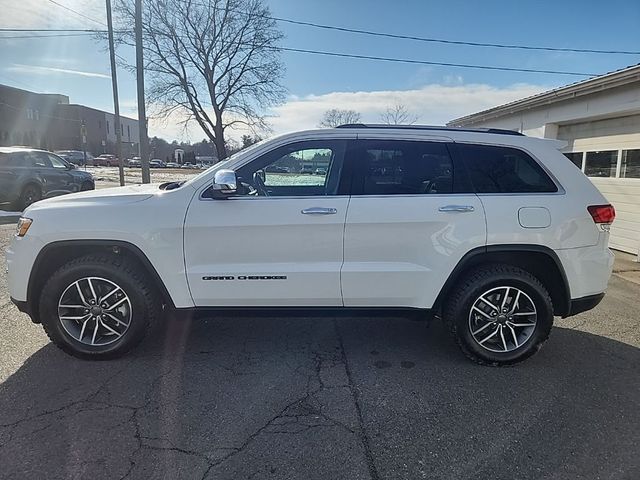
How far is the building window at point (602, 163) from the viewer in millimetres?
7946

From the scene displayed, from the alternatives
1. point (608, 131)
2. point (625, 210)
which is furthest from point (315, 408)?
point (608, 131)

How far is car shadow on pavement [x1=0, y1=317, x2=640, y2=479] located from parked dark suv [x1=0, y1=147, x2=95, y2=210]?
9783mm

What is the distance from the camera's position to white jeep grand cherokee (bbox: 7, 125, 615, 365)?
10.4 ft

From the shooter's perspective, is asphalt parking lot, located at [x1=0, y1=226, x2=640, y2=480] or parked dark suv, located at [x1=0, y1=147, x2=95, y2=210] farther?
parked dark suv, located at [x1=0, y1=147, x2=95, y2=210]

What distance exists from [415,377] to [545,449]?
0.99 meters

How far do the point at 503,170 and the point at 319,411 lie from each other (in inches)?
92.0

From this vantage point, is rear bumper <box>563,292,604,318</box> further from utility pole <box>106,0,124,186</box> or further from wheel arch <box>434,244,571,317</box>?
utility pole <box>106,0,124,186</box>

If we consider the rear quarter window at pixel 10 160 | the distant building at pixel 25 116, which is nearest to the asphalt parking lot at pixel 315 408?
the rear quarter window at pixel 10 160

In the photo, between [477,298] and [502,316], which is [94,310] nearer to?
[477,298]

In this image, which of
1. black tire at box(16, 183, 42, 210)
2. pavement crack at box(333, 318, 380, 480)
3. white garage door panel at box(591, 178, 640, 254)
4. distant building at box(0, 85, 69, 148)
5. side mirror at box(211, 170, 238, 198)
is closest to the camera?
pavement crack at box(333, 318, 380, 480)

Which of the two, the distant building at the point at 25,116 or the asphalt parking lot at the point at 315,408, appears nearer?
the asphalt parking lot at the point at 315,408

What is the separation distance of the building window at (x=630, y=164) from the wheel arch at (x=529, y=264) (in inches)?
224

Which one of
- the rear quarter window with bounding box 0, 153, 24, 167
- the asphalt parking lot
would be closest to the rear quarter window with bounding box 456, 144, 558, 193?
the asphalt parking lot

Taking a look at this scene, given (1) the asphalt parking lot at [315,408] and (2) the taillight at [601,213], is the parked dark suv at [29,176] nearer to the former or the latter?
(1) the asphalt parking lot at [315,408]
